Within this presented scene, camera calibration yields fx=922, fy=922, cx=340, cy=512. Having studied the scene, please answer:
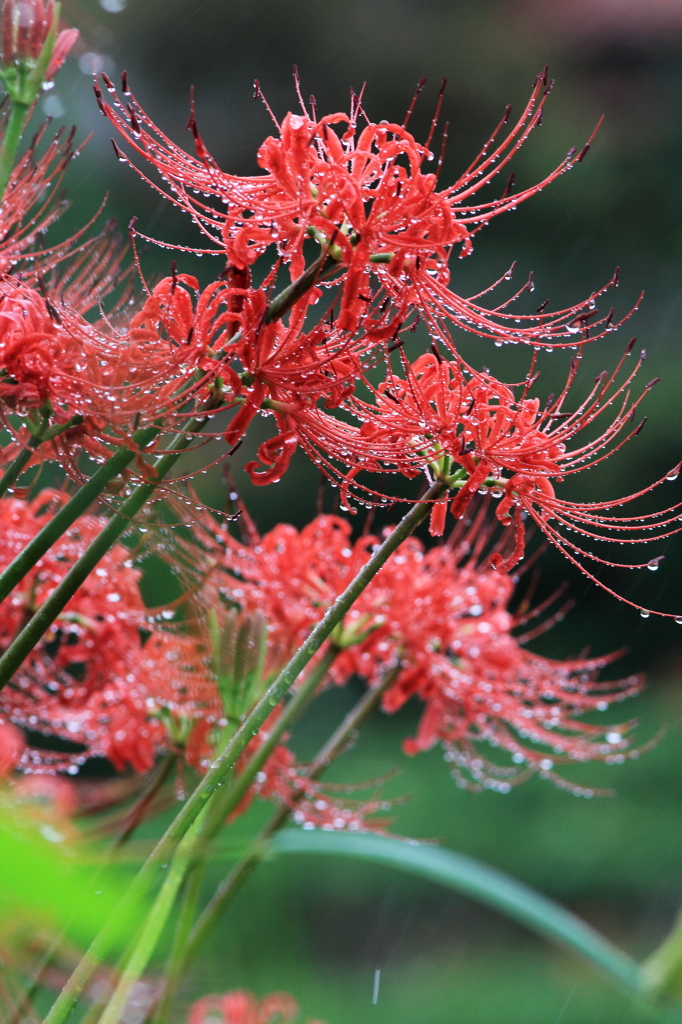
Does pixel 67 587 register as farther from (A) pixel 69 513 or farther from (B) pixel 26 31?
(B) pixel 26 31

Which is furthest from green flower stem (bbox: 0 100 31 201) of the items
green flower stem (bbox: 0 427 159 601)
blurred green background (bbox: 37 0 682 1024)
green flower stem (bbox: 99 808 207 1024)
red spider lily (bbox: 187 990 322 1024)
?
blurred green background (bbox: 37 0 682 1024)

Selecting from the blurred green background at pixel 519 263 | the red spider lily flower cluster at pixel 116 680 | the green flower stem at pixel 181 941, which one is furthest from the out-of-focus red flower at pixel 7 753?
the blurred green background at pixel 519 263

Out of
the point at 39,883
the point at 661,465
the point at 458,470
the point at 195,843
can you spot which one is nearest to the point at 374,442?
the point at 458,470

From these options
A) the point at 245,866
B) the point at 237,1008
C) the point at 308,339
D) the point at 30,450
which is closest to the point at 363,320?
the point at 308,339

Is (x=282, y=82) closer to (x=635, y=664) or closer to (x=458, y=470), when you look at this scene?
(x=635, y=664)

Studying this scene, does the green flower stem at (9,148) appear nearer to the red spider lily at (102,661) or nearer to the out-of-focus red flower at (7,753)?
the red spider lily at (102,661)

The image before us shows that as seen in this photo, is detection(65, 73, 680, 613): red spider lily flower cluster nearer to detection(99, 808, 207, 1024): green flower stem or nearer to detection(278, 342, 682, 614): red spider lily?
detection(278, 342, 682, 614): red spider lily
